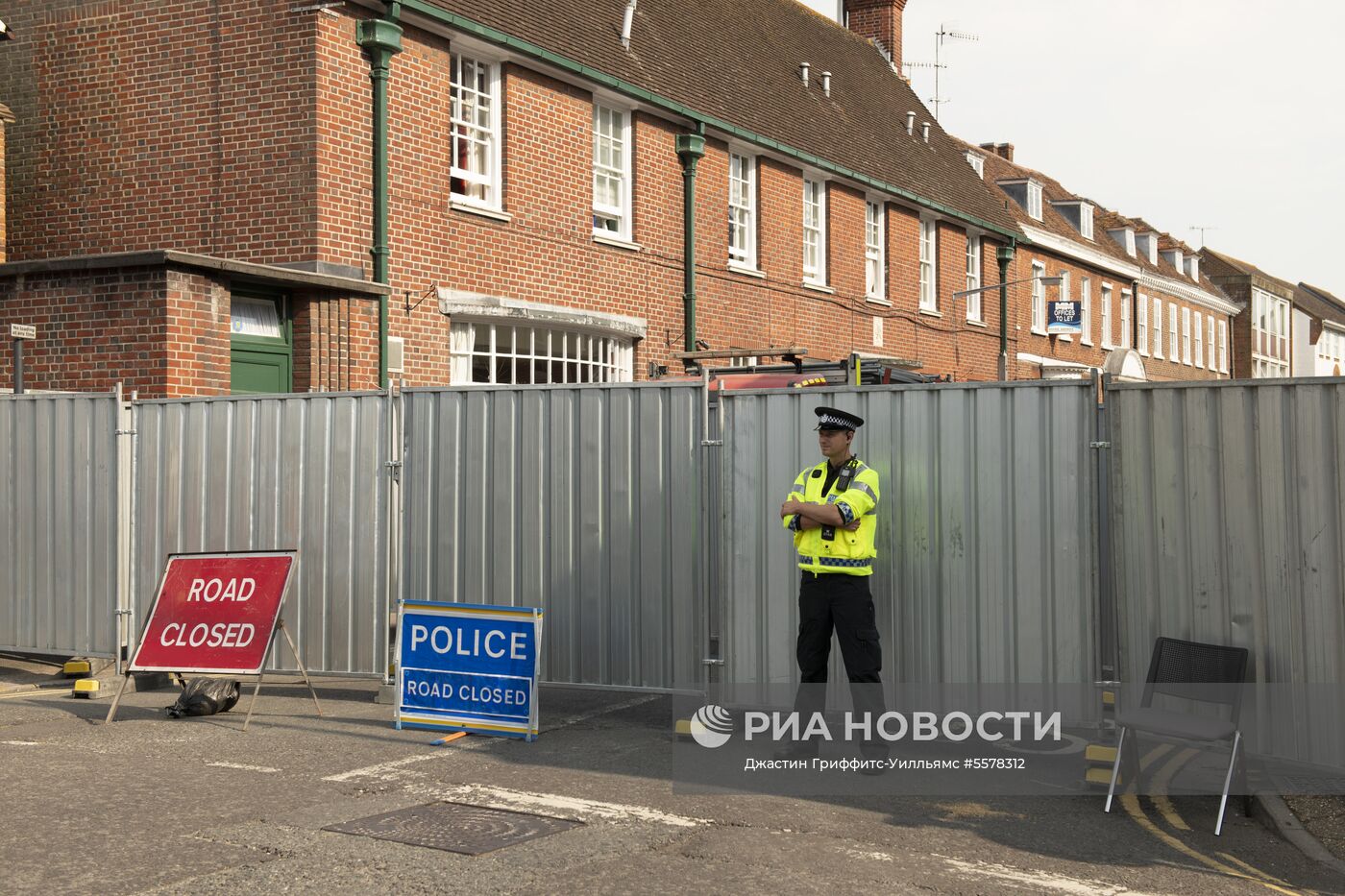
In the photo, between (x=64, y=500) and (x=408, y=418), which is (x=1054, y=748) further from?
(x=64, y=500)

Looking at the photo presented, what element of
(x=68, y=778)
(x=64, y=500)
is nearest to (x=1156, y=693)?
(x=68, y=778)

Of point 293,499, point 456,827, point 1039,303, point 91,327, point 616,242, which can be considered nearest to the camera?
point 456,827

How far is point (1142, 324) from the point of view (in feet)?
157

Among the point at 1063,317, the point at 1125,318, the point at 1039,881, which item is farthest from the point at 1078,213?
the point at 1039,881

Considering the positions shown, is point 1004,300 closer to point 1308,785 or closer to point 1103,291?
point 1103,291

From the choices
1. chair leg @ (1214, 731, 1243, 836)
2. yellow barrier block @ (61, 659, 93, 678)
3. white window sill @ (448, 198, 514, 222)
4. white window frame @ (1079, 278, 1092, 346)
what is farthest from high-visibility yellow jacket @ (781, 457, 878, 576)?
white window frame @ (1079, 278, 1092, 346)

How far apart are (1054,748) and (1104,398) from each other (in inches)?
83.1

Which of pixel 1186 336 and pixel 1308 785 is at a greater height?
pixel 1186 336

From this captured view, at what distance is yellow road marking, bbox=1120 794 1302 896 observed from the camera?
19.4ft

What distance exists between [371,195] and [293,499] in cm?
626

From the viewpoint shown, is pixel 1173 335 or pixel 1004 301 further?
pixel 1173 335

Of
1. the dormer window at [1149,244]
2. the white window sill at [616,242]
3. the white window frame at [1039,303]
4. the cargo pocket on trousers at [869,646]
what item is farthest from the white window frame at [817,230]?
the dormer window at [1149,244]

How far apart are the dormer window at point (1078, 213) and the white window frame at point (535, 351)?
1152 inches

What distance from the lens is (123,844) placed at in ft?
20.5
